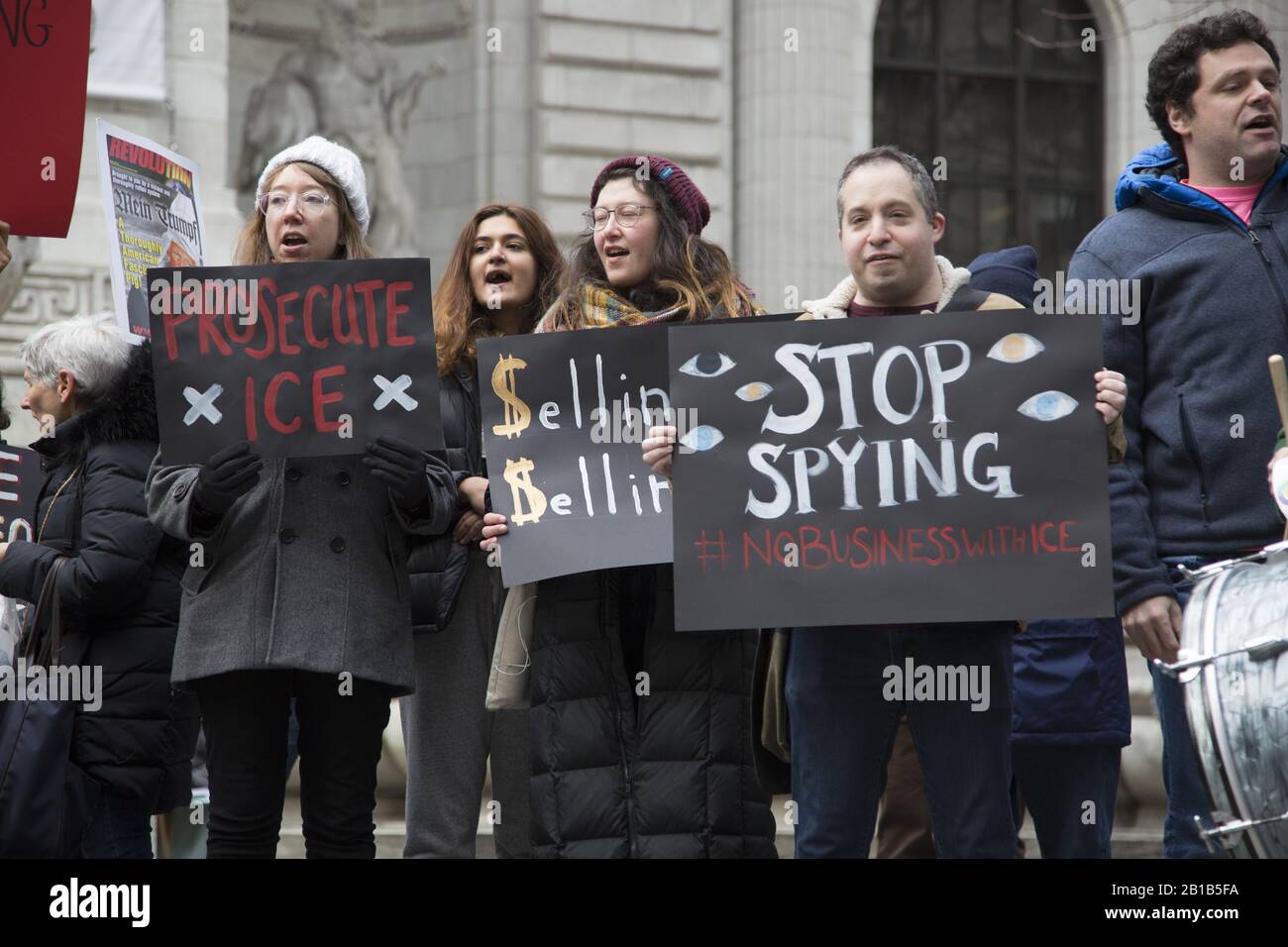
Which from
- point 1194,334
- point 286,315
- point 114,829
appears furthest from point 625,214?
point 114,829

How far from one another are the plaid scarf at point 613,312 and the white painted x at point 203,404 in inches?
33.2

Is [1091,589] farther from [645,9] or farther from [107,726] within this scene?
[645,9]

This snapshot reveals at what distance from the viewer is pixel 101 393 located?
5199 millimetres

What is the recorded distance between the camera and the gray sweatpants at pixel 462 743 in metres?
4.96

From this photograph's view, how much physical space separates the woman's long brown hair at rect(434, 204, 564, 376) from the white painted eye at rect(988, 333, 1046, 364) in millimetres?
1379

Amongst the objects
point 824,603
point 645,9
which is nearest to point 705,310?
point 824,603

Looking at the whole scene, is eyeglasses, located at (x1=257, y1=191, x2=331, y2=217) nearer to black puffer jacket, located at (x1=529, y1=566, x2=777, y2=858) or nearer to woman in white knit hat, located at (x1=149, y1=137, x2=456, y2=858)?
woman in white knit hat, located at (x1=149, y1=137, x2=456, y2=858)

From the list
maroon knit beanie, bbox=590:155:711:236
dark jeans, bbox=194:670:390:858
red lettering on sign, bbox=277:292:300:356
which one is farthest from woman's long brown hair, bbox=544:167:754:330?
dark jeans, bbox=194:670:390:858

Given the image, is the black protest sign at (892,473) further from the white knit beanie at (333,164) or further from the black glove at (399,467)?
the white knit beanie at (333,164)

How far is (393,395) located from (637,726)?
0.99m

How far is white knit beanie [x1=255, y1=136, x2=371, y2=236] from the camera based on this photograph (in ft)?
15.6

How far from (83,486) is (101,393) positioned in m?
0.30

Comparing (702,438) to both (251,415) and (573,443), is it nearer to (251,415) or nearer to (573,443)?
(573,443)

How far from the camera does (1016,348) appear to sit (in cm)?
425
